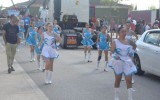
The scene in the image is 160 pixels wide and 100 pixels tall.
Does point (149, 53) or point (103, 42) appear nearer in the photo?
point (149, 53)

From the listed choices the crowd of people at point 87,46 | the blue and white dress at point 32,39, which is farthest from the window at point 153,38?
the blue and white dress at point 32,39

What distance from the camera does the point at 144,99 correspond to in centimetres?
889

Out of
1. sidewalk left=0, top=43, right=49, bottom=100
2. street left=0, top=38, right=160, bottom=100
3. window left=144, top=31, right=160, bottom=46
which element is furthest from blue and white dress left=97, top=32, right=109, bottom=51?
sidewalk left=0, top=43, right=49, bottom=100

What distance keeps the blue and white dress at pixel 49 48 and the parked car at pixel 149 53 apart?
265cm

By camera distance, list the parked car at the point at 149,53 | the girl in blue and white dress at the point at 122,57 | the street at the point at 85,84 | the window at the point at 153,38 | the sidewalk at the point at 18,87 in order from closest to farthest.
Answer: the girl in blue and white dress at the point at 122,57, the sidewalk at the point at 18,87, the street at the point at 85,84, the parked car at the point at 149,53, the window at the point at 153,38

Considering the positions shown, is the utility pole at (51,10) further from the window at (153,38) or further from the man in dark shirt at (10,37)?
the window at (153,38)

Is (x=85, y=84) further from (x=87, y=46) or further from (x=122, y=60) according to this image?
(x=87, y=46)

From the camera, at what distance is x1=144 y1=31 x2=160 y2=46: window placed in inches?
449

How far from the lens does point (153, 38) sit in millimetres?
11750

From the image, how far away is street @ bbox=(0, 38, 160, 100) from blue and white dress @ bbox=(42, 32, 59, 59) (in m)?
0.77

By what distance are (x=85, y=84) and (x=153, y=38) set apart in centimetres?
257

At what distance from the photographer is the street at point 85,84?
922cm

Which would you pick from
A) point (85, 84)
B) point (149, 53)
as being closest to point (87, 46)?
point (149, 53)

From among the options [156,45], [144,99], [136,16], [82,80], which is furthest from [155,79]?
[136,16]
